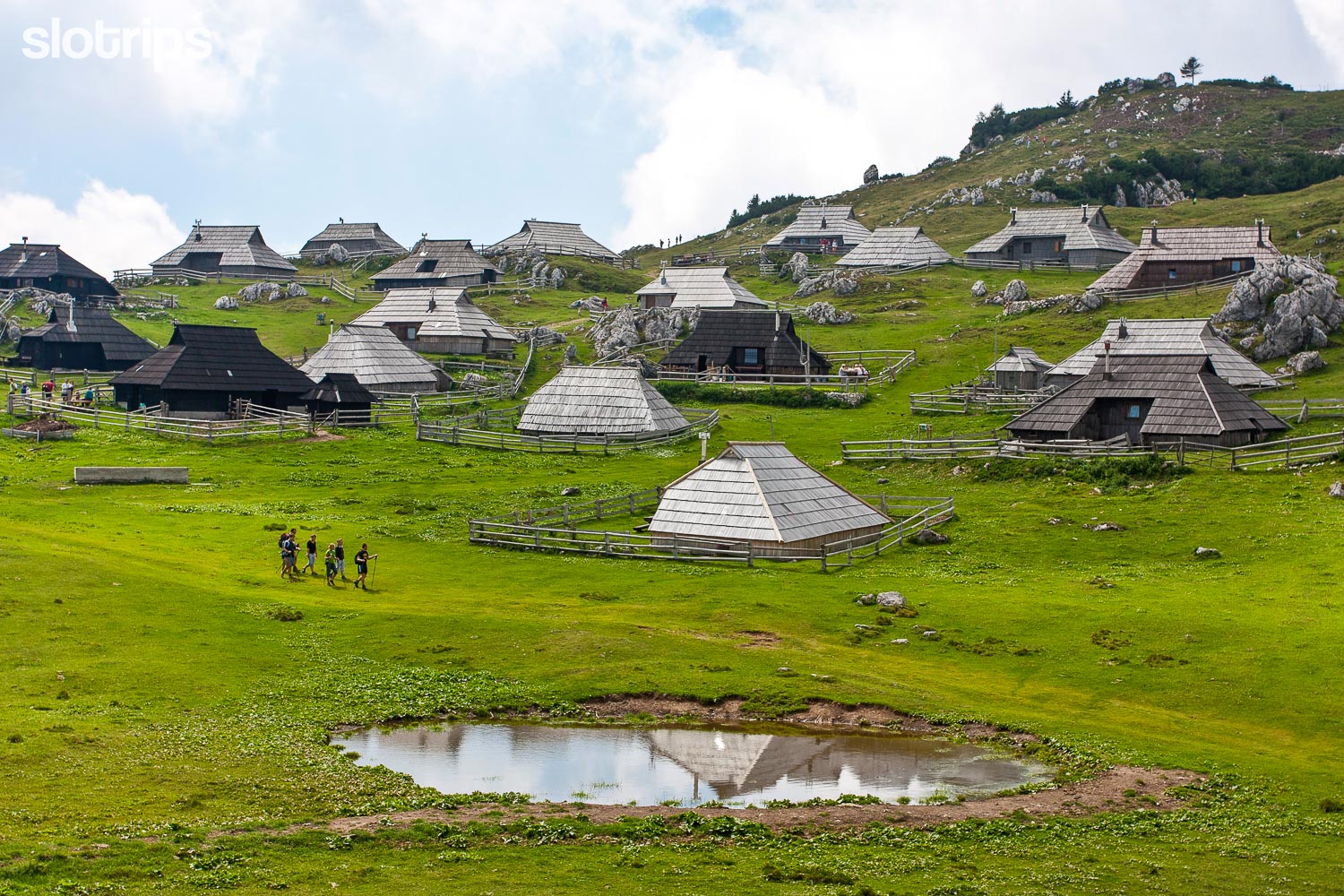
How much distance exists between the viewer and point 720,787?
25016mm

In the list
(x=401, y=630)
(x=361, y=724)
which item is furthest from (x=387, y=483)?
(x=361, y=724)

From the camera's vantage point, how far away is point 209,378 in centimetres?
7125

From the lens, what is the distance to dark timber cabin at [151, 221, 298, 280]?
13338 cm

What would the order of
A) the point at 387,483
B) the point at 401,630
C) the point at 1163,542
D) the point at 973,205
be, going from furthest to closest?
the point at 973,205 → the point at 387,483 → the point at 1163,542 → the point at 401,630

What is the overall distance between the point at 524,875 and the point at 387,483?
1515 inches

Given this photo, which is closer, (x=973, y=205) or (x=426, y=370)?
(x=426, y=370)

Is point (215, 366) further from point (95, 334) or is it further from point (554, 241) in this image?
point (554, 241)

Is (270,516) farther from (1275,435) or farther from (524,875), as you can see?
(1275,435)

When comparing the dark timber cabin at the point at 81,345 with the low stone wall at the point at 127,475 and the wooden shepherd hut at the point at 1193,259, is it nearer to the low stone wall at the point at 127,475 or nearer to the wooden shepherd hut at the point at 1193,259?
the low stone wall at the point at 127,475

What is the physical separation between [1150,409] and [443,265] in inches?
3211

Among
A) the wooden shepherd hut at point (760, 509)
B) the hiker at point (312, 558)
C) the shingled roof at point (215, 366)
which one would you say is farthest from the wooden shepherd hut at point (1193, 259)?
the hiker at point (312, 558)

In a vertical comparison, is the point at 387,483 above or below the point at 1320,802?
above

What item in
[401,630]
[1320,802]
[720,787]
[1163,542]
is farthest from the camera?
[1163,542]

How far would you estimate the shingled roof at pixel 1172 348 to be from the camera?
70000 mm
